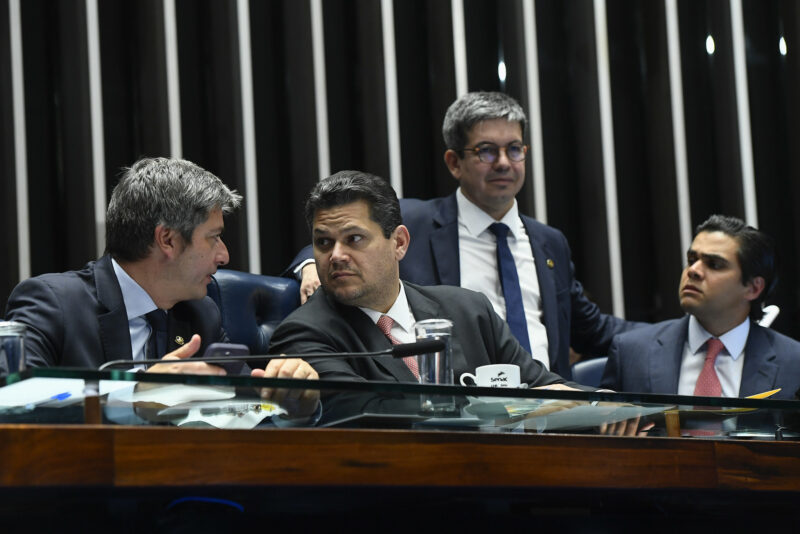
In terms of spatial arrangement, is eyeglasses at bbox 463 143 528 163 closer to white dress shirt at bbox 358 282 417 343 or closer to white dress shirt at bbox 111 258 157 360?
white dress shirt at bbox 358 282 417 343

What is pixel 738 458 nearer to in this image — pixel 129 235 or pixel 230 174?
pixel 129 235

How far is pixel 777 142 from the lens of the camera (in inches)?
177


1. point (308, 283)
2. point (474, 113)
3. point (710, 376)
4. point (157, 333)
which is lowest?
point (710, 376)

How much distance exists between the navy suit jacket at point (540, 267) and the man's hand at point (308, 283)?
24 centimetres

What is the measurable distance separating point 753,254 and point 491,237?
856mm

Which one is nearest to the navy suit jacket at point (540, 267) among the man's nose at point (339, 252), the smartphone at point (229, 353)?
the man's nose at point (339, 252)

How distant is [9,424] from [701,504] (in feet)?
3.12

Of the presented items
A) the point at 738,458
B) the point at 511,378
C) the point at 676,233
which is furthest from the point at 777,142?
the point at 738,458

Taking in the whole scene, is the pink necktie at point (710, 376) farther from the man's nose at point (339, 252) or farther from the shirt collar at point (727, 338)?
the man's nose at point (339, 252)

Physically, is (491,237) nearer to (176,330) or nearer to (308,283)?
(308,283)

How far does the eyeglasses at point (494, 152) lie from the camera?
11.5 ft

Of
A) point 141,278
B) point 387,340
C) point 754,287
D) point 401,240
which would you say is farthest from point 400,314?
point 754,287

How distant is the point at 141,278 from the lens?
2.43m

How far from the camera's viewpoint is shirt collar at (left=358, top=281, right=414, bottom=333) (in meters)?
2.55
